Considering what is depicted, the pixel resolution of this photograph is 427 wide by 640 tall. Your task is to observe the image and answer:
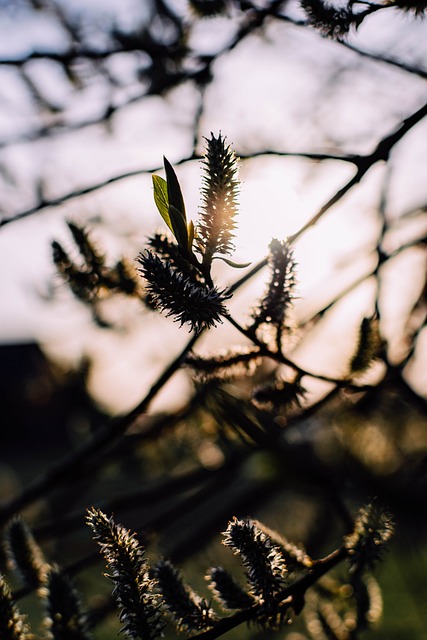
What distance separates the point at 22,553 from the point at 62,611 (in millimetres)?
224

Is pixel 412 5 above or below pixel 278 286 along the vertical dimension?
above

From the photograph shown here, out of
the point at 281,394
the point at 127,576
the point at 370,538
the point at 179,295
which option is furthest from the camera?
the point at 281,394

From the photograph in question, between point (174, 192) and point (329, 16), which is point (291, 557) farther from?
point (329, 16)

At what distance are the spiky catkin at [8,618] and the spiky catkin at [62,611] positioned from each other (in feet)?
0.25

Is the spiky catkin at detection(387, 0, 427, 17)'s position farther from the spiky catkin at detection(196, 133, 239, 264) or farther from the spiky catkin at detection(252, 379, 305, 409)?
the spiky catkin at detection(252, 379, 305, 409)

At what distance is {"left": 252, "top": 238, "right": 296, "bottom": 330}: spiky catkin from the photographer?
673 mm

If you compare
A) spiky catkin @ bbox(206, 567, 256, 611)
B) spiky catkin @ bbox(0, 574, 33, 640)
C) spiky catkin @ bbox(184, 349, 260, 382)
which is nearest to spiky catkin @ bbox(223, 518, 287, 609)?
spiky catkin @ bbox(206, 567, 256, 611)

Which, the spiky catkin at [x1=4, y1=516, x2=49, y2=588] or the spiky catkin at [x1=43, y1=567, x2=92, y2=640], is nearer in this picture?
the spiky catkin at [x1=43, y1=567, x2=92, y2=640]

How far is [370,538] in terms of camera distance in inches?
31.1

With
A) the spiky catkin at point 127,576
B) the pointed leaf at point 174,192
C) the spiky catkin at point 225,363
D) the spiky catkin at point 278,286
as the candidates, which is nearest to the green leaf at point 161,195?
the pointed leaf at point 174,192

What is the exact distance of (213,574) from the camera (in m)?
0.80

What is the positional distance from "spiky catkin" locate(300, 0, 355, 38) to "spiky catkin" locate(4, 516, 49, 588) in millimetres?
1180

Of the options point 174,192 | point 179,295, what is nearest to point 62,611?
point 179,295

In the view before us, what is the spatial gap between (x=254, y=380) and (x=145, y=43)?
1416 mm
